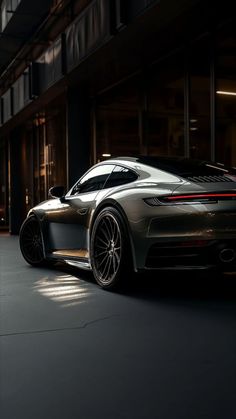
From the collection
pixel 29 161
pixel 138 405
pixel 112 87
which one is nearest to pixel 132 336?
pixel 138 405

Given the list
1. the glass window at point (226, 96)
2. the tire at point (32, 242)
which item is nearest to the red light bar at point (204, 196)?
the tire at point (32, 242)

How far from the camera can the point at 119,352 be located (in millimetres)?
3137

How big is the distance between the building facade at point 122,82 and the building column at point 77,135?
25 mm

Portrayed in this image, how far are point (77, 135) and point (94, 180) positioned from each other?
7177 millimetres

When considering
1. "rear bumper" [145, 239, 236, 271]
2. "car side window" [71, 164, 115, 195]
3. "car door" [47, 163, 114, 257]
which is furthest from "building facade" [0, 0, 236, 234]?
"rear bumper" [145, 239, 236, 271]

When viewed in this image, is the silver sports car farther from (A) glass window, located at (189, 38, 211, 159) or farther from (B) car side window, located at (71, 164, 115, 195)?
(A) glass window, located at (189, 38, 211, 159)

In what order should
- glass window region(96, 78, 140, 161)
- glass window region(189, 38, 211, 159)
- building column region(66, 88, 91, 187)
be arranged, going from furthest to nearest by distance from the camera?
building column region(66, 88, 91, 187) → glass window region(96, 78, 140, 161) → glass window region(189, 38, 211, 159)

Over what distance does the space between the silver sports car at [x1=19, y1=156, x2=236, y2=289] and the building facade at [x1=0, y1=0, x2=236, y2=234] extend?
3.24m

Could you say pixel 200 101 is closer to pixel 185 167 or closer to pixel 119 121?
pixel 119 121

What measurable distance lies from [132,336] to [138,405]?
3.83 ft

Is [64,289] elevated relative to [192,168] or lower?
lower

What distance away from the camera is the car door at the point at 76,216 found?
19.4 feet

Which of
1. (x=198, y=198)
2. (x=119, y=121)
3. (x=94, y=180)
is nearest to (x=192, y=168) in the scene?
(x=198, y=198)

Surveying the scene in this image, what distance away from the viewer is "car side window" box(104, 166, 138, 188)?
536cm
